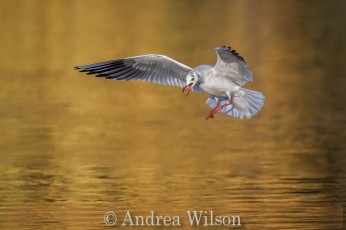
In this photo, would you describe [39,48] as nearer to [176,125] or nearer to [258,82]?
[258,82]

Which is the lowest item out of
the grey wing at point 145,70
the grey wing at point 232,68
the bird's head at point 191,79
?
the bird's head at point 191,79

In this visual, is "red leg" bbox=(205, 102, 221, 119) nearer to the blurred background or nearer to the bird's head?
the bird's head

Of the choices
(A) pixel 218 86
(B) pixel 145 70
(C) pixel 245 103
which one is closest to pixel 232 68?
(A) pixel 218 86

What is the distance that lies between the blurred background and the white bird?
0.90 metres

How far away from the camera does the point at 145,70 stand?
11594 millimetres

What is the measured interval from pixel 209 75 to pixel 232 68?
22 centimetres

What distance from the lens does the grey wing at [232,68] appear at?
10773 millimetres

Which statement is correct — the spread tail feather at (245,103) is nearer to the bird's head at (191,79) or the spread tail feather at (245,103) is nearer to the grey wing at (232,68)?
the grey wing at (232,68)

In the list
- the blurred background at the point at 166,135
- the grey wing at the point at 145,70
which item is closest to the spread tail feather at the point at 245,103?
the grey wing at the point at 145,70

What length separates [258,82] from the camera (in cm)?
2036

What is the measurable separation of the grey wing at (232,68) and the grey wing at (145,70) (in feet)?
1.34

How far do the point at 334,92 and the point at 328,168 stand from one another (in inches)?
228

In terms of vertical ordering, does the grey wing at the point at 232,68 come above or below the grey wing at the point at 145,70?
below

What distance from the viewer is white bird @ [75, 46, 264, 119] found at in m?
10.9
